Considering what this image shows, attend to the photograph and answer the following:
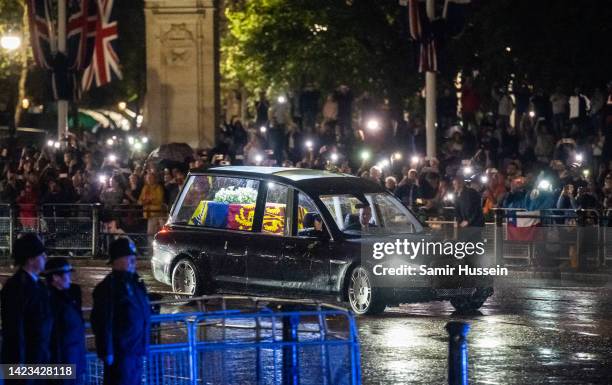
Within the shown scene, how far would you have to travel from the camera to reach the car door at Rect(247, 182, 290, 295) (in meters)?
19.7

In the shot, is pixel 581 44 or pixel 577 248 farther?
pixel 581 44

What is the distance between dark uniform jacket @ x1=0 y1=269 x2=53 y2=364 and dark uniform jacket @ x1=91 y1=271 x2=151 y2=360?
564 mm

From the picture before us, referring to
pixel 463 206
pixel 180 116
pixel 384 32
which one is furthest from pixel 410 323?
pixel 384 32

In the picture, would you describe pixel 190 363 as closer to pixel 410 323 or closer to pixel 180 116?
pixel 410 323

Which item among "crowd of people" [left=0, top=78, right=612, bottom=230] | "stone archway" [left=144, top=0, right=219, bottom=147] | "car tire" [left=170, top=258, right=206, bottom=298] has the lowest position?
"car tire" [left=170, top=258, right=206, bottom=298]

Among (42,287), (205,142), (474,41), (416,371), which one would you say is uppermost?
(474,41)

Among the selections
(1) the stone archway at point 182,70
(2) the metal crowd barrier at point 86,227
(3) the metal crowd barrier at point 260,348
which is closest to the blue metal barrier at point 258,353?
(3) the metal crowd barrier at point 260,348

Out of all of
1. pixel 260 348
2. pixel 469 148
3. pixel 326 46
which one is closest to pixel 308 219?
pixel 260 348

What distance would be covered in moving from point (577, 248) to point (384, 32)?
21.3 metres

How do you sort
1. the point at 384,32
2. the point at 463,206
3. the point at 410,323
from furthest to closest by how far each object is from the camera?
1. the point at 384,32
2. the point at 463,206
3. the point at 410,323

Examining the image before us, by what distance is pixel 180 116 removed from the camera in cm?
3809

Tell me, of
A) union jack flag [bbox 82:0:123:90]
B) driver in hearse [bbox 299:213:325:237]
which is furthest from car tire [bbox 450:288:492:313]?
union jack flag [bbox 82:0:123:90]

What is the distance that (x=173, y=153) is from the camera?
34.4 meters

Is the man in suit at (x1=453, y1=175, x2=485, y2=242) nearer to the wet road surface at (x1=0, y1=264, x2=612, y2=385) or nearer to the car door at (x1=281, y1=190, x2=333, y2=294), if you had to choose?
the wet road surface at (x1=0, y1=264, x2=612, y2=385)
